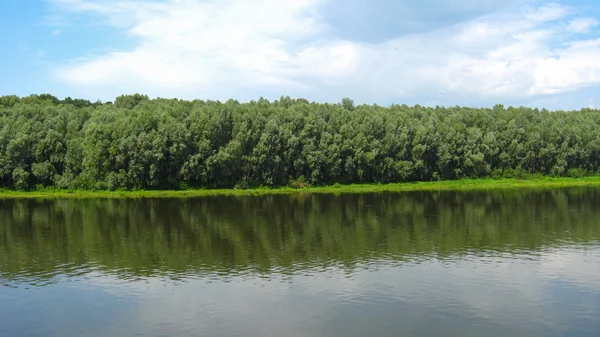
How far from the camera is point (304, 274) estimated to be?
32.2m

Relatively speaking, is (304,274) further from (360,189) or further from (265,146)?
(265,146)

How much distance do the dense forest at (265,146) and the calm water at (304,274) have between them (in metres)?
31.5

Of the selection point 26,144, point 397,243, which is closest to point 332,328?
point 397,243

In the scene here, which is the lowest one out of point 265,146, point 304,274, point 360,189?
point 304,274

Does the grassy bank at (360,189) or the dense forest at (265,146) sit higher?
the dense forest at (265,146)

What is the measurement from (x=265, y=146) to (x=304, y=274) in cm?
6436

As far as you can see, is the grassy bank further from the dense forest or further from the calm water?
the calm water

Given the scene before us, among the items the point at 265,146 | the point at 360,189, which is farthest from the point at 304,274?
the point at 265,146

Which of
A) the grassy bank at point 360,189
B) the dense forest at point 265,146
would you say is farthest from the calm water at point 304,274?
the dense forest at point 265,146

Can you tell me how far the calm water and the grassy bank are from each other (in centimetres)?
2632

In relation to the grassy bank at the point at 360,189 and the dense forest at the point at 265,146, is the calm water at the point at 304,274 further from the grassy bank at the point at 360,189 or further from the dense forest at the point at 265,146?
the dense forest at the point at 265,146

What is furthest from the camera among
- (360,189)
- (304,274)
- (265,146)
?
(265,146)

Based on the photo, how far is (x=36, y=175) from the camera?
90.3 metres

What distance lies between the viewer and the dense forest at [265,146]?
294ft
